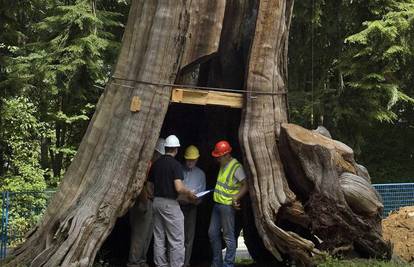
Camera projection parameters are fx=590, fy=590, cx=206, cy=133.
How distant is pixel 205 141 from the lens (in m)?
9.75

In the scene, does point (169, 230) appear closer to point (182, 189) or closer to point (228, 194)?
point (182, 189)

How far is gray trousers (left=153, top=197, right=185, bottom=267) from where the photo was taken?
25.7 feet

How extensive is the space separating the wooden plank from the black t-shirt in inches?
31.6

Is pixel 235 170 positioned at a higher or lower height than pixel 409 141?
lower

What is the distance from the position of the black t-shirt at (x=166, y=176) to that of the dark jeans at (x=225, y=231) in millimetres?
760

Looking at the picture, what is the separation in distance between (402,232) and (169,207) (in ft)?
17.5

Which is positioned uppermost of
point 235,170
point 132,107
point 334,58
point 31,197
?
point 334,58

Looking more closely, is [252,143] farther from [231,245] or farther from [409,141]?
[409,141]

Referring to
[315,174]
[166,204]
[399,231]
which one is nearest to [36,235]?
[166,204]

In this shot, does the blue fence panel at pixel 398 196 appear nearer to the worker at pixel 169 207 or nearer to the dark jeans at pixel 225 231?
the dark jeans at pixel 225 231

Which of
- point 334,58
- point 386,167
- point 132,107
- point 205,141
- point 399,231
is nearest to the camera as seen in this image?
point 132,107

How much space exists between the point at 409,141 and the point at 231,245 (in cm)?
1672

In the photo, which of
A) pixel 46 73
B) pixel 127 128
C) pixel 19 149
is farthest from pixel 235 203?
pixel 19 149

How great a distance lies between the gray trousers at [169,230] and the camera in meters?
7.84
